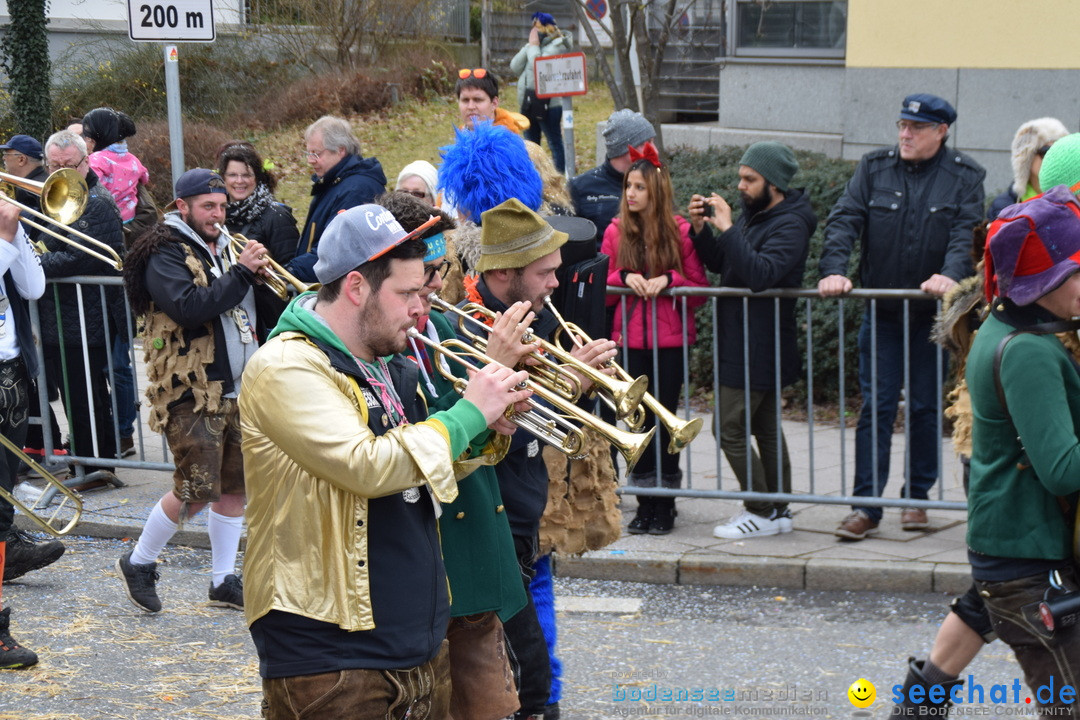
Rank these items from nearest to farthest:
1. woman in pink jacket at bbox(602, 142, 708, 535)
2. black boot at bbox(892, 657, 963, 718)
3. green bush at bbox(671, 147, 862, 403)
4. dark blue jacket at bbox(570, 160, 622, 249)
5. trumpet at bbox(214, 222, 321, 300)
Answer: black boot at bbox(892, 657, 963, 718)
trumpet at bbox(214, 222, 321, 300)
woman in pink jacket at bbox(602, 142, 708, 535)
dark blue jacket at bbox(570, 160, 622, 249)
green bush at bbox(671, 147, 862, 403)

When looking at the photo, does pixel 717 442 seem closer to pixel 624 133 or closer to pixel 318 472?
pixel 624 133

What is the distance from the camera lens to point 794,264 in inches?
257

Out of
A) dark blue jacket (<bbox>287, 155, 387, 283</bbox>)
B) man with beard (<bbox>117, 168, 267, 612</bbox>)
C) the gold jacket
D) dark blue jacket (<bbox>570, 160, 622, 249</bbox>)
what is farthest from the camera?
dark blue jacket (<bbox>570, 160, 622, 249</bbox>)

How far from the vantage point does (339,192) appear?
695cm

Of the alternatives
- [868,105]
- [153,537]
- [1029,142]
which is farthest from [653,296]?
[868,105]

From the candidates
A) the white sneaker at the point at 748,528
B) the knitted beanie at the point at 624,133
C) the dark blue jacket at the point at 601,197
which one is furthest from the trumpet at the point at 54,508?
the knitted beanie at the point at 624,133

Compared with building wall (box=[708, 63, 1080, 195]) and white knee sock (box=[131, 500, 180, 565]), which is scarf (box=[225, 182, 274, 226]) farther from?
building wall (box=[708, 63, 1080, 195])

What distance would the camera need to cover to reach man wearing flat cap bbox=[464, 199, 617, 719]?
3895 millimetres

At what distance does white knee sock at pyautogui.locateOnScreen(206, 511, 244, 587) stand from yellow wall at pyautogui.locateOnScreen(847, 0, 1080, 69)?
8.40 metres

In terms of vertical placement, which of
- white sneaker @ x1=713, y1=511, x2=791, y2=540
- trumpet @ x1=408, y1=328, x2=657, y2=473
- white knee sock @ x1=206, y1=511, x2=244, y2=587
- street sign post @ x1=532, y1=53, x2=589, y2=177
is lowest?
white sneaker @ x1=713, y1=511, x2=791, y2=540

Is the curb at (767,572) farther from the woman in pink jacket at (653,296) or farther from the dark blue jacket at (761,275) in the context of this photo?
the dark blue jacket at (761,275)

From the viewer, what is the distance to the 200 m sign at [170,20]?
25.8ft

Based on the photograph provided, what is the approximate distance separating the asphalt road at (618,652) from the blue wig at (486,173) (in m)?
1.92

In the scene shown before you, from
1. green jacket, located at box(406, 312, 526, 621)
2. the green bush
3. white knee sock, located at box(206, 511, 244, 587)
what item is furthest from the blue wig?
the green bush
